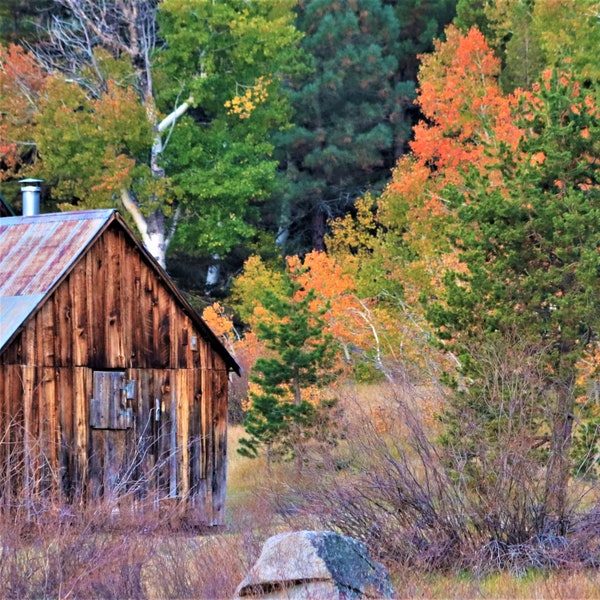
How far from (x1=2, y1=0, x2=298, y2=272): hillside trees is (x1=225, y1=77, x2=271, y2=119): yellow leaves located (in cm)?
6

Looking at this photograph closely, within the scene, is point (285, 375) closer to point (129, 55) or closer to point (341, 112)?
point (129, 55)

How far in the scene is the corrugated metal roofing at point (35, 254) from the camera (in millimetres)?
20422

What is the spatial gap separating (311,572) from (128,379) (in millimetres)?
10777

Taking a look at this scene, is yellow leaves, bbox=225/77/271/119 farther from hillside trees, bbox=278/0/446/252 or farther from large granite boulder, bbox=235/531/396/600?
large granite boulder, bbox=235/531/396/600

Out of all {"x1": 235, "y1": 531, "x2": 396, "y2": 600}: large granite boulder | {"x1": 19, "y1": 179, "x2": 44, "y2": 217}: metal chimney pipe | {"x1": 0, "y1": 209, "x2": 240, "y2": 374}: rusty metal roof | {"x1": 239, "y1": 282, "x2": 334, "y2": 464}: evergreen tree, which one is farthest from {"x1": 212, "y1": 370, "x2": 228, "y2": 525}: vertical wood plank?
{"x1": 235, "y1": 531, "x2": 396, "y2": 600}: large granite boulder

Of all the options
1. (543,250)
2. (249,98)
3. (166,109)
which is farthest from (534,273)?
(166,109)

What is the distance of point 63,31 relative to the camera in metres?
46.2

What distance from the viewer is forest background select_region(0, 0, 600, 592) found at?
2302 cm

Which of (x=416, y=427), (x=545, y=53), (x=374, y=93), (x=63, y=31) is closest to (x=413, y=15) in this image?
(x=374, y=93)

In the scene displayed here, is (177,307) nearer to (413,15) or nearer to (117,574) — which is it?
(117,574)

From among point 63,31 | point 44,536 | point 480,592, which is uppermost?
point 63,31

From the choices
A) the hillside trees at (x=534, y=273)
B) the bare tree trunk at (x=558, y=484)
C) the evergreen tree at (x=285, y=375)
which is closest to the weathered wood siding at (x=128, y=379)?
the hillside trees at (x=534, y=273)

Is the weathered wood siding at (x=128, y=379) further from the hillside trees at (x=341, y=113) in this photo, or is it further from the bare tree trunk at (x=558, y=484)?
the hillside trees at (x=341, y=113)

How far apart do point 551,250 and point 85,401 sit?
844 centimetres
